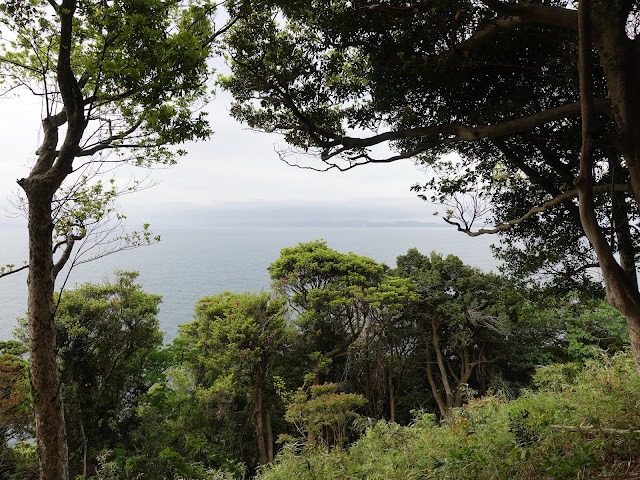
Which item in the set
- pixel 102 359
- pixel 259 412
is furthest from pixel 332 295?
pixel 102 359

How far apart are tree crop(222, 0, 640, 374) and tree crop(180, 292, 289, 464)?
251 inches

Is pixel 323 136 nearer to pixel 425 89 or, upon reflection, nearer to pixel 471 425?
pixel 425 89

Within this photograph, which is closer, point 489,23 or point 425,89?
point 489,23

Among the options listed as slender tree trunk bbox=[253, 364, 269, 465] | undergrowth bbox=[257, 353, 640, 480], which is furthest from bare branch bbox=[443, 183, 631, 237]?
slender tree trunk bbox=[253, 364, 269, 465]

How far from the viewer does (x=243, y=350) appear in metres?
9.28

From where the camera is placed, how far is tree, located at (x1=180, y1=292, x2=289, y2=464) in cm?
930

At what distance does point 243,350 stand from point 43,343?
623 centimetres

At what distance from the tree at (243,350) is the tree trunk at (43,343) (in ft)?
18.6

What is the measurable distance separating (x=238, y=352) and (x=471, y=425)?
7.23 meters

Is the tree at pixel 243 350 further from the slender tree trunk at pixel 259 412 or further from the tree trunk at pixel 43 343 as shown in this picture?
the tree trunk at pixel 43 343

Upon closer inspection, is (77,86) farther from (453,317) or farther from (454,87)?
(453,317)

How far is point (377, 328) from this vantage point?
11727 millimetres

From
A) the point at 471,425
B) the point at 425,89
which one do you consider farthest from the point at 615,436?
the point at 425,89

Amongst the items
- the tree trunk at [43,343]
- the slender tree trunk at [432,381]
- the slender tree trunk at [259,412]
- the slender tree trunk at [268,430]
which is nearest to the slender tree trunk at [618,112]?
the tree trunk at [43,343]
